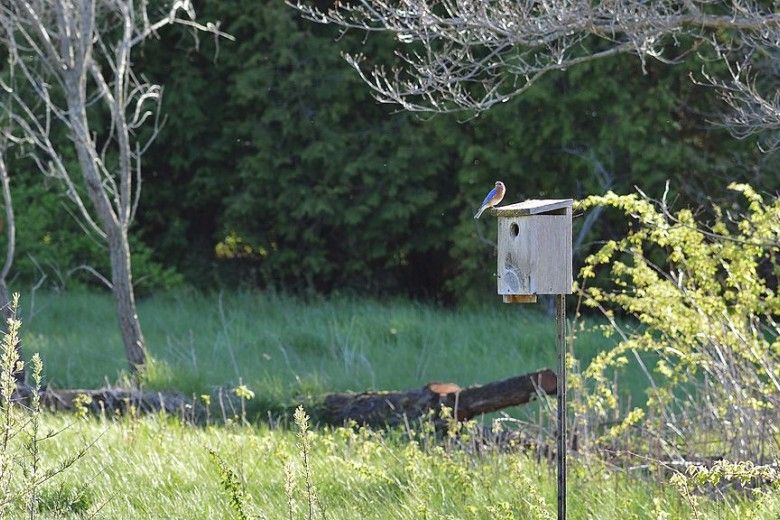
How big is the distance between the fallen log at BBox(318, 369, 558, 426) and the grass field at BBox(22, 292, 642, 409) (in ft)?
1.51

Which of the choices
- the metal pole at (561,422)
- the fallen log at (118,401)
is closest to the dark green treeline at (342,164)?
the fallen log at (118,401)

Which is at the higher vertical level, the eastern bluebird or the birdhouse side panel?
the eastern bluebird

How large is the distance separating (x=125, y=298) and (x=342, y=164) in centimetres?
614

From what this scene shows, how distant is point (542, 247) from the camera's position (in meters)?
4.44

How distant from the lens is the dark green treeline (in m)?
13.2

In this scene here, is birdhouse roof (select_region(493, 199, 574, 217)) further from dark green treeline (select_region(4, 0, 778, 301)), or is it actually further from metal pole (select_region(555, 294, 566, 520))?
dark green treeline (select_region(4, 0, 778, 301))

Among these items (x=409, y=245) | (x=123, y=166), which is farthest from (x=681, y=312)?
(x=409, y=245)

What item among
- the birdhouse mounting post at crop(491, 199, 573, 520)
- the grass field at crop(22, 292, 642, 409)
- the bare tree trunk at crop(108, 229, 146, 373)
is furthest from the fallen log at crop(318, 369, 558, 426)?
the birdhouse mounting post at crop(491, 199, 573, 520)

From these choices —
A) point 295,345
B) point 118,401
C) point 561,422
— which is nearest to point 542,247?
point 561,422

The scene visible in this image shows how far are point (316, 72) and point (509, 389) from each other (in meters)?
8.35

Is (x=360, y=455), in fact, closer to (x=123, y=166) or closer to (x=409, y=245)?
(x=123, y=166)

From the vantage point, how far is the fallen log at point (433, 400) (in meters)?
7.15

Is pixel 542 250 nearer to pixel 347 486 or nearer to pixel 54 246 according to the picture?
pixel 347 486

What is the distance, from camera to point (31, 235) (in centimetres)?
1484
